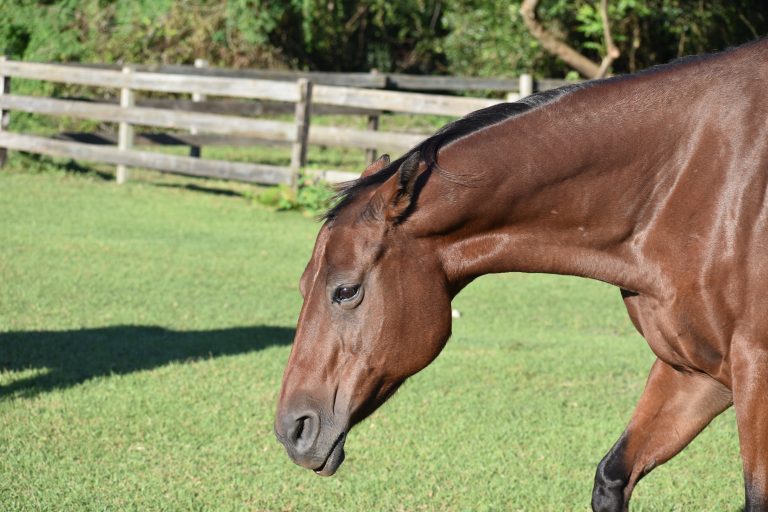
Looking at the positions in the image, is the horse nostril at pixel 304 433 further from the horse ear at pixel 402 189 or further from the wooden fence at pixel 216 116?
the wooden fence at pixel 216 116

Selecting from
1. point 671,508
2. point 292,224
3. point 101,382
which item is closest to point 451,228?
point 671,508

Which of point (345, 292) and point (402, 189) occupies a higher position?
point (402, 189)

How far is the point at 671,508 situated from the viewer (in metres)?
4.79

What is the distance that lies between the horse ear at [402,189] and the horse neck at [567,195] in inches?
7.8

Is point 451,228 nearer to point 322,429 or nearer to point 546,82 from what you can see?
point 322,429

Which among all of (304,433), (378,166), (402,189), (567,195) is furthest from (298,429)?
(567,195)

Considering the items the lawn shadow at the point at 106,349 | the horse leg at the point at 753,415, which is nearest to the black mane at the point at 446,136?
the horse leg at the point at 753,415

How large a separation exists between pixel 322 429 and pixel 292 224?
974 cm

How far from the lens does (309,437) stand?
3.29 meters

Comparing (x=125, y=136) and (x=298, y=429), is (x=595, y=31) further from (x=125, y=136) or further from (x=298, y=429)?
(x=298, y=429)

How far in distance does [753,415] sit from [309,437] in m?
1.38

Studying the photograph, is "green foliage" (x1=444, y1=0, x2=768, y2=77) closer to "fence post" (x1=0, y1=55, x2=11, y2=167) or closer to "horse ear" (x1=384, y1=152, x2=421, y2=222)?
"fence post" (x1=0, y1=55, x2=11, y2=167)

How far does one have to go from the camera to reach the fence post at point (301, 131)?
13.7 m

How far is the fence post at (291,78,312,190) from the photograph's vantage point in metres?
13.7
